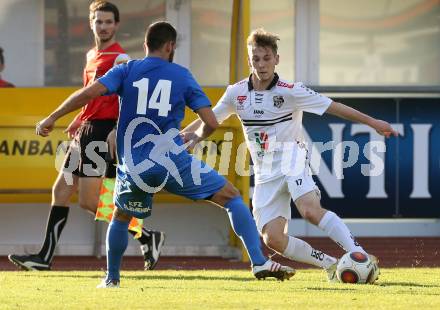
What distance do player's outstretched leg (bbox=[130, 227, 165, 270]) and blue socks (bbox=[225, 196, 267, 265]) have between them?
7.35 feet

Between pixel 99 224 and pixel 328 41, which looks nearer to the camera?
Answer: pixel 99 224

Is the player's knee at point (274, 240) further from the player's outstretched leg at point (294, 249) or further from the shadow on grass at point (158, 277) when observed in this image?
the shadow on grass at point (158, 277)

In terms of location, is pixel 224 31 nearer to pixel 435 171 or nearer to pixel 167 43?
pixel 435 171

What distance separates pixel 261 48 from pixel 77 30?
4.53 m

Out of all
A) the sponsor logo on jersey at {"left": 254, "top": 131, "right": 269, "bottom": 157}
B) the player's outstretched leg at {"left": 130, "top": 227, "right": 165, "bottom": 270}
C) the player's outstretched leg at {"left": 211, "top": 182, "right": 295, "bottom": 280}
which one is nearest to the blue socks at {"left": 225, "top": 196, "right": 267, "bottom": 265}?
the player's outstretched leg at {"left": 211, "top": 182, "right": 295, "bottom": 280}

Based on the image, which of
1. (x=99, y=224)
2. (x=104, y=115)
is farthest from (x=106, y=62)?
(x=99, y=224)

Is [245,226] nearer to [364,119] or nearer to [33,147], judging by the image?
[364,119]

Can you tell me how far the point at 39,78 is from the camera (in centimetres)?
1352

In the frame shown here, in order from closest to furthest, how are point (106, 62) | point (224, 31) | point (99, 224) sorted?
point (106, 62), point (99, 224), point (224, 31)

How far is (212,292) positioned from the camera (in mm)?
8281

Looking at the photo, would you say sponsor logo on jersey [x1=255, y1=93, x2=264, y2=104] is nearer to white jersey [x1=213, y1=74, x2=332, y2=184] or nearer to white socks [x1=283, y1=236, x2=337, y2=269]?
white jersey [x1=213, y1=74, x2=332, y2=184]

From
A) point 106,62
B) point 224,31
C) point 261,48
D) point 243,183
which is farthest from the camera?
point 224,31

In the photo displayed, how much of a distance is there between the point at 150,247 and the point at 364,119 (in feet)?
9.15

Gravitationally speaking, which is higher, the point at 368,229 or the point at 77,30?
the point at 77,30
